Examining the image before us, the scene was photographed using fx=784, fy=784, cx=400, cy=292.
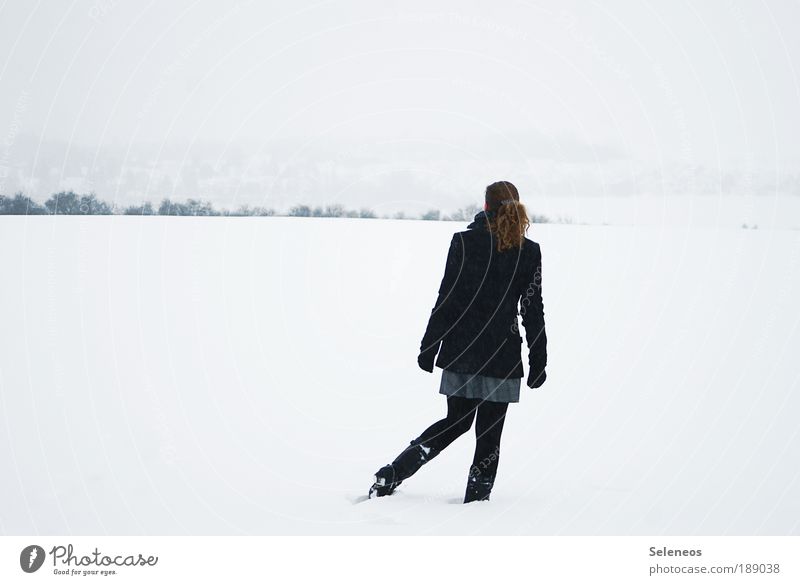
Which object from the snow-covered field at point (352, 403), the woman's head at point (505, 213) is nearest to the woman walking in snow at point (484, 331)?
the woman's head at point (505, 213)

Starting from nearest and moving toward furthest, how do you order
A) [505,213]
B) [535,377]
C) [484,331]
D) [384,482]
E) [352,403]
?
[505,213] → [484,331] → [535,377] → [384,482] → [352,403]

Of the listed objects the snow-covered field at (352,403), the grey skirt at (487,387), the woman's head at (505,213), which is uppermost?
the woman's head at (505,213)

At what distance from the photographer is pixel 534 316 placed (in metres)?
5.24

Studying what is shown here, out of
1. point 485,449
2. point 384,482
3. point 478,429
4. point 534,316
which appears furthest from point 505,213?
point 384,482

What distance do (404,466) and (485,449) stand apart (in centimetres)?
56

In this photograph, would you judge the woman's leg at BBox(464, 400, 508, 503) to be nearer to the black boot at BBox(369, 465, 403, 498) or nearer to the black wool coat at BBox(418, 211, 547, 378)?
the black wool coat at BBox(418, 211, 547, 378)

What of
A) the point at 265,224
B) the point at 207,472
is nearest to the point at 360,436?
the point at 207,472

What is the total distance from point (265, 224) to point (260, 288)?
1324cm

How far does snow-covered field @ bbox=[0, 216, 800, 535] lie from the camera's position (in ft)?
17.8

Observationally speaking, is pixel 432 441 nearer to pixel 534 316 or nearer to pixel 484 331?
pixel 484 331

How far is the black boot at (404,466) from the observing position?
17.6 feet

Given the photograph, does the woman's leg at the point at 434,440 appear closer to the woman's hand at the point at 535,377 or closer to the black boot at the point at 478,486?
the black boot at the point at 478,486

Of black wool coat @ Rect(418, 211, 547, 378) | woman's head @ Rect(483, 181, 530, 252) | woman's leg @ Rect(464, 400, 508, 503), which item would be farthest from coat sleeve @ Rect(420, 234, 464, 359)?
woman's leg @ Rect(464, 400, 508, 503)

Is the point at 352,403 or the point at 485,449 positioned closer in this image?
the point at 485,449
